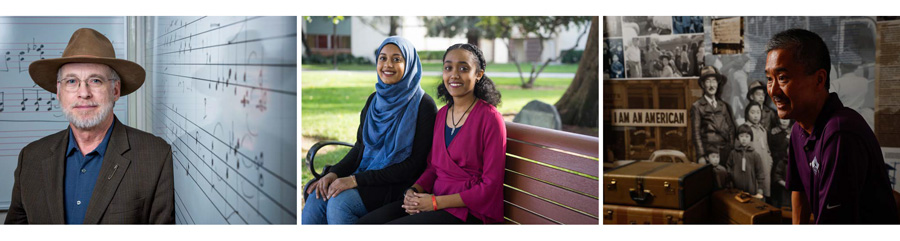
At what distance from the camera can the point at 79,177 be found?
447cm

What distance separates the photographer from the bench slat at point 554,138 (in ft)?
15.5

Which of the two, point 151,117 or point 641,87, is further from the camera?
point 641,87

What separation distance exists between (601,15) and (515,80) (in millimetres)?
734

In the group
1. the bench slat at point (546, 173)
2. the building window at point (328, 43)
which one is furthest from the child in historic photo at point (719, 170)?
the building window at point (328, 43)

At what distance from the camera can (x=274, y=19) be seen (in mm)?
4684

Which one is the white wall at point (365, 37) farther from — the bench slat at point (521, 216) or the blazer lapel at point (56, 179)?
the blazer lapel at point (56, 179)

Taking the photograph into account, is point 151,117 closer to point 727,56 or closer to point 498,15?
point 498,15

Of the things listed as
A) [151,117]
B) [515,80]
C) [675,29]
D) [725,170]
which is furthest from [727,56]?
[151,117]

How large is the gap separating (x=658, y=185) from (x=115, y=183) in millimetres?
3276

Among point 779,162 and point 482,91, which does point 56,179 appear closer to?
point 482,91

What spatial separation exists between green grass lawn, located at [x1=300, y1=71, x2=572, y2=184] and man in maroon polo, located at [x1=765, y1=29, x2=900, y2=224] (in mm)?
1338

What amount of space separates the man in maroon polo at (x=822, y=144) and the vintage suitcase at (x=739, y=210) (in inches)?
6.0
